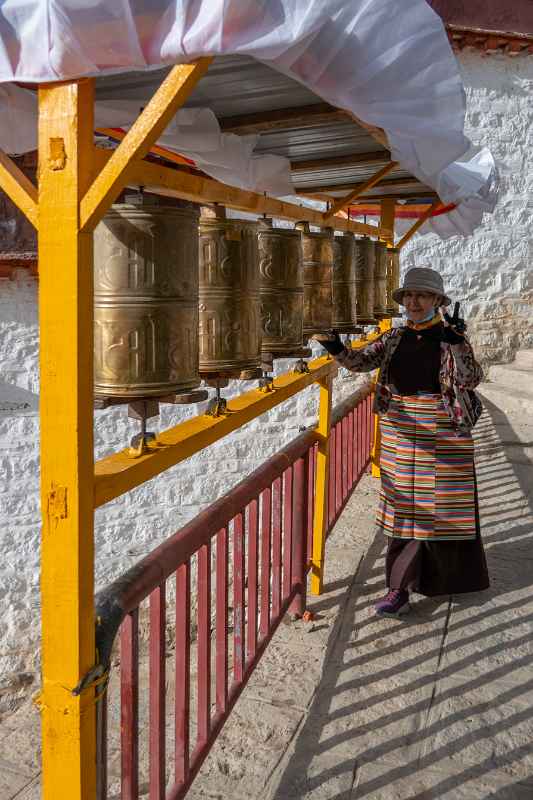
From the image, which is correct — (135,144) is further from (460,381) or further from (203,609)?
(460,381)

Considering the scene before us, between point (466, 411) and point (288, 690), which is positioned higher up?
point (466, 411)

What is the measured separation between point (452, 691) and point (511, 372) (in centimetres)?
665

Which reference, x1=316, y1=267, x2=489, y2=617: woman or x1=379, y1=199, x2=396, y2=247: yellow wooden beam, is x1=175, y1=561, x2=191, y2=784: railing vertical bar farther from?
x1=379, y1=199, x2=396, y2=247: yellow wooden beam

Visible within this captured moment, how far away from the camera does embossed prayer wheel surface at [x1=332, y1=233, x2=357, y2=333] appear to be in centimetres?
302

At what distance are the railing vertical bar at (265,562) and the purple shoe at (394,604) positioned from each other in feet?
2.26


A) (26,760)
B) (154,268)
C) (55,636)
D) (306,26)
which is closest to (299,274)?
(154,268)

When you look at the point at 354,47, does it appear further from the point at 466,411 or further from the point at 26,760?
the point at 26,760

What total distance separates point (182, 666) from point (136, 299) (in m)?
0.91

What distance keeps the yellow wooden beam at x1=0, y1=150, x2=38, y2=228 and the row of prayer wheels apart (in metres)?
0.19

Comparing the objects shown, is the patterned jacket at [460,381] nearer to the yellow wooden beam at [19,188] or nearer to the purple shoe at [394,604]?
the purple shoe at [394,604]

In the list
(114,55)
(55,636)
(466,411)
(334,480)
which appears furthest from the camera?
(334,480)

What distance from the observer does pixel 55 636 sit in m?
1.34

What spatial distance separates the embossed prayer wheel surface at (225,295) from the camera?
1817mm

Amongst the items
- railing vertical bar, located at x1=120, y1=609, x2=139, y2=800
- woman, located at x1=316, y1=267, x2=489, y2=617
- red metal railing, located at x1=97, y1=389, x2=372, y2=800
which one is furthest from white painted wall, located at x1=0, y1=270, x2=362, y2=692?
railing vertical bar, located at x1=120, y1=609, x2=139, y2=800
